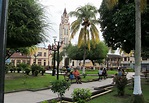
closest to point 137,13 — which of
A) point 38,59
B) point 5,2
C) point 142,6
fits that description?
point 142,6

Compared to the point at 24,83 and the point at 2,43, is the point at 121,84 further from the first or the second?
the point at 2,43

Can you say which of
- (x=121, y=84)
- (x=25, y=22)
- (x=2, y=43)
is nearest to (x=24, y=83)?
(x=25, y=22)

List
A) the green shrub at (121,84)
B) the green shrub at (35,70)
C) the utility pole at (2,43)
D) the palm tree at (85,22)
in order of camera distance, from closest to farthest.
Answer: the utility pole at (2,43)
the green shrub at (121,84)
the green shrub at (35,70)
the palm tree at (85,22)

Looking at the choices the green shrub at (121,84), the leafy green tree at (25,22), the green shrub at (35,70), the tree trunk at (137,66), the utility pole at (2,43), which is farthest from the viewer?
the green shrub at (35,70)

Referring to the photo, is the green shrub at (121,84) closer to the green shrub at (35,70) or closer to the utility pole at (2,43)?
the utility pole at (2,43)

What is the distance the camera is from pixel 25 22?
14.8 m

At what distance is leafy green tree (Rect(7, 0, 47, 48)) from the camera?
1418 centimetres

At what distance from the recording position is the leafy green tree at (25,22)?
1418cm

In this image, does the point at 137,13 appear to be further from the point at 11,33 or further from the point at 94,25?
the point at 94,25

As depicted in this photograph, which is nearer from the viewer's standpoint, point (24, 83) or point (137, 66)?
point (137, 66)

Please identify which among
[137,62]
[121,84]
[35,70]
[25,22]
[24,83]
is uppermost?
[25,22]

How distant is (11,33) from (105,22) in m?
7.43

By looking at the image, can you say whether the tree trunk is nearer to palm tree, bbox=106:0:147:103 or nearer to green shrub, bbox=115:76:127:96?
palm tree, bbox=106:0:147:103

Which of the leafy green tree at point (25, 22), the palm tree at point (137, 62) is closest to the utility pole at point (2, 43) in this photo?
the palm tree at point (137, 62)
